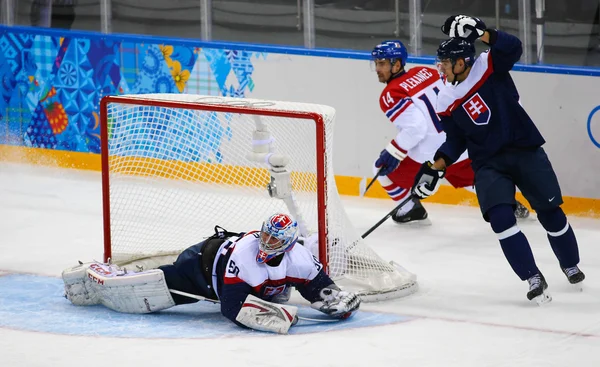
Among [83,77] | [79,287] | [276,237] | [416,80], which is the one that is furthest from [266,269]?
[83,77]

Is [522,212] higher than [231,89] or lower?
lower

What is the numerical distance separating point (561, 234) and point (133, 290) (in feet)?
5.98

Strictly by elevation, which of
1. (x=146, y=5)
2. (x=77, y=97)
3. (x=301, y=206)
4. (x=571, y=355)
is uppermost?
(x=146, y=5)

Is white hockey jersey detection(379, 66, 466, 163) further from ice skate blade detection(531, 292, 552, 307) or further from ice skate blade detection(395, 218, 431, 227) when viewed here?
ice skate blade detection(531, 292, 552, 307)

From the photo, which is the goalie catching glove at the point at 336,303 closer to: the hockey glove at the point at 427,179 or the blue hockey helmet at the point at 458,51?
the hockey glove at the point at 427,179

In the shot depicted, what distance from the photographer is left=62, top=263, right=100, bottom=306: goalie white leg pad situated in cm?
545

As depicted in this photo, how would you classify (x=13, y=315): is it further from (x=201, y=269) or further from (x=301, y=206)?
(x=301, y=206)

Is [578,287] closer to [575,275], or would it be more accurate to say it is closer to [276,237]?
[575,275]

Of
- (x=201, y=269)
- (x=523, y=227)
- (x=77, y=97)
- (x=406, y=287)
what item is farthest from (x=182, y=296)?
(x=77, y=97)

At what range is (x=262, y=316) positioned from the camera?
4.97 metres

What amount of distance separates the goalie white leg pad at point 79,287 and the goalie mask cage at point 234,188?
38 centimetres

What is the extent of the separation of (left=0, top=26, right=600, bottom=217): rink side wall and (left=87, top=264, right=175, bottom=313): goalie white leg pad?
8.96 feet

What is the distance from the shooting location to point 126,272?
5.36m

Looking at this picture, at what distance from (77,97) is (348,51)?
2026mm
